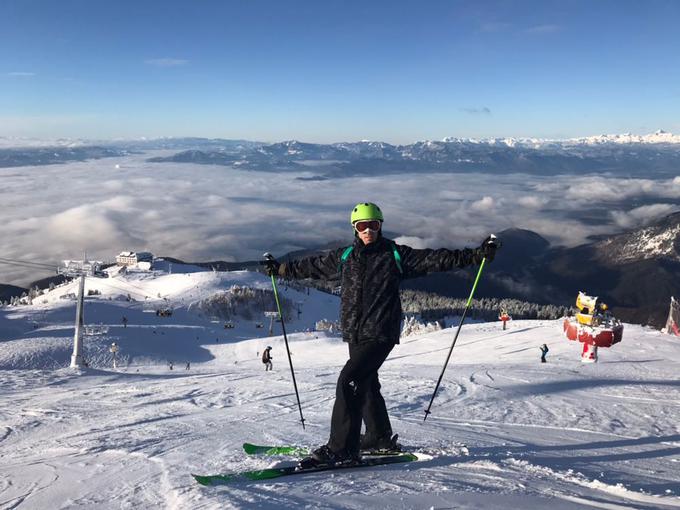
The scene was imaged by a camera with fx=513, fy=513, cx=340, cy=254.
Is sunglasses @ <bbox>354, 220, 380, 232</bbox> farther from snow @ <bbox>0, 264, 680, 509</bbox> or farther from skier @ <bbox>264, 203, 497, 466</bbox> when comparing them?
snow @ <bbox>0, 264, 680, 509</bbox>

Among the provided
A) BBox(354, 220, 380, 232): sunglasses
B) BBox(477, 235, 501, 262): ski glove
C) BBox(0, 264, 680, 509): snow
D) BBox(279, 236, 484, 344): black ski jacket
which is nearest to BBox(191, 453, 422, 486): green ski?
BBox(0, 264, 680, 509): snow

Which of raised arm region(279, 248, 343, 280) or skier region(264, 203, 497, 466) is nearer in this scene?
skier region(264, 203, 497, 466)

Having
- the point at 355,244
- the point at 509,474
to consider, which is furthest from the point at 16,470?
the point at 509,474

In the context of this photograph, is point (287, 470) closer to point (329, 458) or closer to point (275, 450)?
point (329, 458)

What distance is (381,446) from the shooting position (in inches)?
229

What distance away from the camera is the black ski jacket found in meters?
5.46

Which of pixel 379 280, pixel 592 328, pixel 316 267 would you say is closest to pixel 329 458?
pixel 379 280

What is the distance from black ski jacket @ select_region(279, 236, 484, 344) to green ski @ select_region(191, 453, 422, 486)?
1.29 metres

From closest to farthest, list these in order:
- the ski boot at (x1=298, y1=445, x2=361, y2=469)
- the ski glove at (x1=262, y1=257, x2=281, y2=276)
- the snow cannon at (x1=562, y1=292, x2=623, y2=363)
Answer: the ski boot at (x1=298, y1=445, x2=361, y2=469) → the ski glove at (x1=262, y1=257, x2=281, y2=276) → the snow cannon at (x1=562, y1=292, x2=623, y2=363)

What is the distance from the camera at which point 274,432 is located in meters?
7.45

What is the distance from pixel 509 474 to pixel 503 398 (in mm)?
6351

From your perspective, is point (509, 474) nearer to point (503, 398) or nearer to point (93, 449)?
point (93, 449)

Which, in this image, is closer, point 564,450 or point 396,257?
point 396,257

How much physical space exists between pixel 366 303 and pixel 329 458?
1659 mm
